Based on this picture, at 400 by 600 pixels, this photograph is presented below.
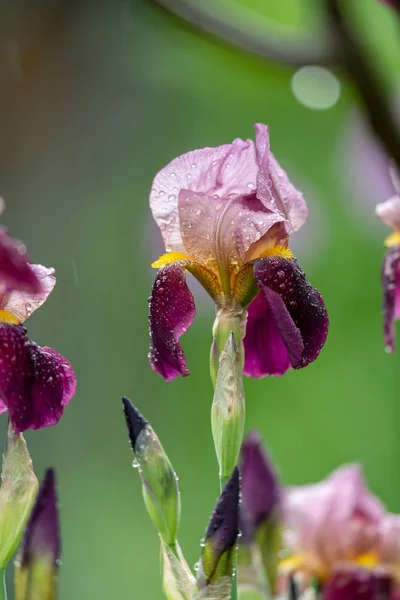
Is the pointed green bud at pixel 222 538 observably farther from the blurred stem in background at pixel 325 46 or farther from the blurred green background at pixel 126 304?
the blurred green background at pixel 126 304

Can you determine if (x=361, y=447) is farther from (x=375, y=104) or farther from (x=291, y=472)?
(x=375, y=104)

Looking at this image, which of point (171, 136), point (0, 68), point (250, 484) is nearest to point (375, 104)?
point (250, 484)

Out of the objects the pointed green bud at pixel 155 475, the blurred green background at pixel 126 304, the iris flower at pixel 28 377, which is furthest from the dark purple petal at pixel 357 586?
the blurred green background at pixel 126 304

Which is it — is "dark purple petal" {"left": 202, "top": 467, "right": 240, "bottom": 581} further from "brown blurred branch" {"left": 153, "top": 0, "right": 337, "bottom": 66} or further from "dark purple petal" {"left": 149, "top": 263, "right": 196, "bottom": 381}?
"brown blurred branch" {"left": 153, "top": 0, "right": 337, "bottom": 66}

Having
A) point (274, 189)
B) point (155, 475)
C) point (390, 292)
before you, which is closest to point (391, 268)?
point (390, 292)

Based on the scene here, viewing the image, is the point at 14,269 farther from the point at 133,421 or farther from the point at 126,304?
the point at 126,304

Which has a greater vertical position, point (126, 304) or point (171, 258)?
point (171, 258)

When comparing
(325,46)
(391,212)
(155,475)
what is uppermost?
(325,46)
